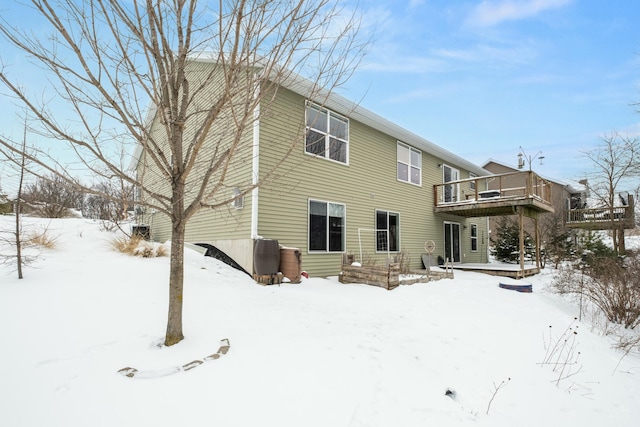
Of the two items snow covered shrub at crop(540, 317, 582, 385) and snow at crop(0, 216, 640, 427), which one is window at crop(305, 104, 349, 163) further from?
snow covered shrub at crop(540, 317, 582, 385)

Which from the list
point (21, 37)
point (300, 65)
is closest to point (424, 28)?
point (300, 65)

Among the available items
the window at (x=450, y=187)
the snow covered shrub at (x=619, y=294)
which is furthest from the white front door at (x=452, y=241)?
the snow covered shrub at (x=619, y=294)

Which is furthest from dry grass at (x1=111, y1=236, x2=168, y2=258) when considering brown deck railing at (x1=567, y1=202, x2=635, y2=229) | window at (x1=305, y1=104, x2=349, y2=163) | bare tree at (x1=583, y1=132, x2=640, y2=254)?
bare tree at (x1=583, y1=132, x2=640, y2=254)

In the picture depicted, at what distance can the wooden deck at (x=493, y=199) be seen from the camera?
11.1m

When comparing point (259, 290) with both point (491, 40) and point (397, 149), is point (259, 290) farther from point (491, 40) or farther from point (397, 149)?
point (491, 40)

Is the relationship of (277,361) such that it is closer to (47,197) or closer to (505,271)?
(505,271)

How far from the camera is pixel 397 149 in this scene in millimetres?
11781

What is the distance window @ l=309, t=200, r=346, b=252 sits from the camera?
8672 millimetres

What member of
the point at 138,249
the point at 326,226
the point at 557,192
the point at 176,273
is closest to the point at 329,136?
the point at 326,226

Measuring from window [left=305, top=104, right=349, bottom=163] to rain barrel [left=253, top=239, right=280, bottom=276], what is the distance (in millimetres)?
3137

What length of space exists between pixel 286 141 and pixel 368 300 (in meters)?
4.22

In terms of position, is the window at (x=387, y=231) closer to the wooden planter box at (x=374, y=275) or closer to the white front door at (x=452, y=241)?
the wooden planter box at (x=374, y=275)

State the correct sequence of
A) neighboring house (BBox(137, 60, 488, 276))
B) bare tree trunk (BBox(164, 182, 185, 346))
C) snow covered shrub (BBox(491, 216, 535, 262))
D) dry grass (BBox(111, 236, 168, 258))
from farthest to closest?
snow covered shrub (BBox(491, 216, 535, 262)) → neighboring house (BBox(137, 60, 488, 276)) → dry grass (BBox(111, 236, 168, 258)) → bare tree trunk (BBox(164, 182, 185, 346))

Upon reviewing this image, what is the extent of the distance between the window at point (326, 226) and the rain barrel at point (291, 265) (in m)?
1.38
